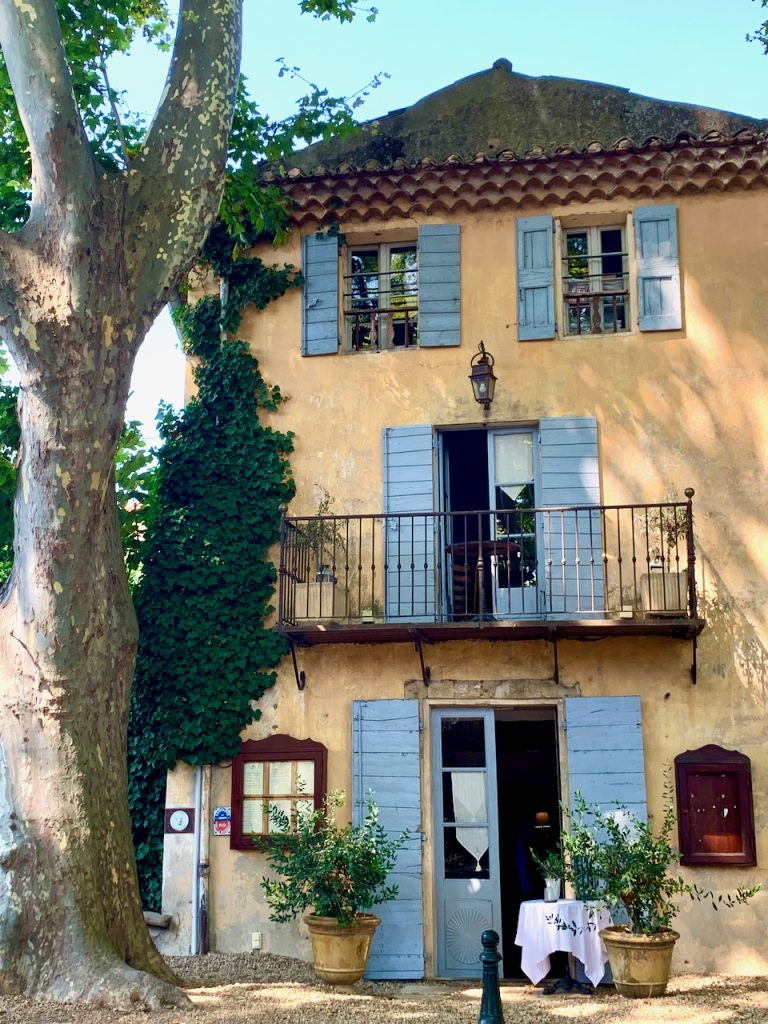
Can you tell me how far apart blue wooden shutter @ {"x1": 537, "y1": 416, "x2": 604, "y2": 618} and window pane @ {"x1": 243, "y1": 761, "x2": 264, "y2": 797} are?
117 inches

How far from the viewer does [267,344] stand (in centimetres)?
1203

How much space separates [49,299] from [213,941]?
18.8 ft

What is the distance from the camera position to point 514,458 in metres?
11.5

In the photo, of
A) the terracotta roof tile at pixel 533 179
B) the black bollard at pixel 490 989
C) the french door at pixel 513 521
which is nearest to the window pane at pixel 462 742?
the french door at pixel 513 521

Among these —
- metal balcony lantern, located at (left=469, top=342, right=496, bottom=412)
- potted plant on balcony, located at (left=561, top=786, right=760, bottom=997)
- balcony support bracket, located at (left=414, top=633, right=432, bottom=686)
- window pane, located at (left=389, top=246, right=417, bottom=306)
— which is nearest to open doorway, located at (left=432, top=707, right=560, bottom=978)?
balcony support bracket, located at (left=414, top=633, right=432, bottom=686)

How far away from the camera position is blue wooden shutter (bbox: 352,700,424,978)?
1037cm

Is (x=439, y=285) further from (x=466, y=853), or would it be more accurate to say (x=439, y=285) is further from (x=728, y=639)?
(x=466, y=853)

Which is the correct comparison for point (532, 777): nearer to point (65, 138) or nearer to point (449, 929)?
point (449, 929)

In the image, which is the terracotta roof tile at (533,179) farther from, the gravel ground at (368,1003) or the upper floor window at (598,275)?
the gravel ground at (368,1003)

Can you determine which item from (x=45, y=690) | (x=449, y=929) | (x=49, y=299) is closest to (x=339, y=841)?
(x=449, y=929)

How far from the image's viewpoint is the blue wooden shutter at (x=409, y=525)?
1102 cm

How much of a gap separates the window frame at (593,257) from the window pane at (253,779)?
16.0 feet

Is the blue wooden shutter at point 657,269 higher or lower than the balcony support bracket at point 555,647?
higher

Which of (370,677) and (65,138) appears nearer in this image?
(65,138)
